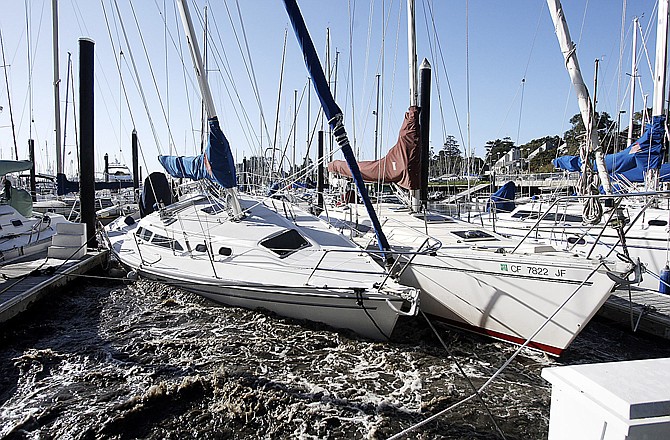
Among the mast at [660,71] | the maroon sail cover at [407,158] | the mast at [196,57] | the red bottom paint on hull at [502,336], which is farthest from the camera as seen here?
the mast at [660,71]

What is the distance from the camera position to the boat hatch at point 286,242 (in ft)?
25.3

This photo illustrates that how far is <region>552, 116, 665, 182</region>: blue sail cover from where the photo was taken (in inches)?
401

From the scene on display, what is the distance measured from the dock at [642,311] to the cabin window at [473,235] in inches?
87.4

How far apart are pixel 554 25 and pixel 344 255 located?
5.58 m

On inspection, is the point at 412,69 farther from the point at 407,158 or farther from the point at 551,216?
the point at 551,216

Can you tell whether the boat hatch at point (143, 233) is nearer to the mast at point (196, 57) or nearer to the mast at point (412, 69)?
the mast at point (196, 57)

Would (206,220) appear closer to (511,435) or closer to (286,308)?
(286,308)

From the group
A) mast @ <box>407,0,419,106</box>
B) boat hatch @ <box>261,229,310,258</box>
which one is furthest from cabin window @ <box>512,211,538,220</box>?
boat hatch @ <box>261,229,310,258</box>

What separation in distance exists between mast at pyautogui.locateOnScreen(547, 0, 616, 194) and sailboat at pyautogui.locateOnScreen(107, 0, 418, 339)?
427 cm

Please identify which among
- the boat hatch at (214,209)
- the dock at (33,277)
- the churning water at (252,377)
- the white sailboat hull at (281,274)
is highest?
the boat hatch at (214,209)

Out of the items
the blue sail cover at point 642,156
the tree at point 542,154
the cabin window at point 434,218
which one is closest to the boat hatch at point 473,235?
the cabin window at point 434,218

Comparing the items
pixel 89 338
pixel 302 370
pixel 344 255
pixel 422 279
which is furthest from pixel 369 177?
pixel 89 338

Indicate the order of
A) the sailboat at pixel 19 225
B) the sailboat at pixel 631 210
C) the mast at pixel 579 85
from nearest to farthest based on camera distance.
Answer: the mast at pixel 579 85 → the sailboat at pixel 631 210 → the sailboat at pixel 19 225

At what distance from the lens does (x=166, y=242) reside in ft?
29.3
